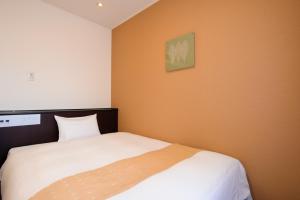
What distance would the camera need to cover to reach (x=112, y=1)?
2.04 meters

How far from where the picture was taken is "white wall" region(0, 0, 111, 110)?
5.86 feet

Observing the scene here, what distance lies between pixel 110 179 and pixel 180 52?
1449 millimetres

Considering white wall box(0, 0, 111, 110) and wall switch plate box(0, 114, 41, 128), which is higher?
white wall box(0, 0, 111, 110)

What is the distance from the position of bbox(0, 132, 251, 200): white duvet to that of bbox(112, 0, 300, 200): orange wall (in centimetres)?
24

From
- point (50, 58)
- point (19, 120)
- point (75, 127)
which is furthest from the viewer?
point (50, 58)

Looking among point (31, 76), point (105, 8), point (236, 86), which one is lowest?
point (236, 86)

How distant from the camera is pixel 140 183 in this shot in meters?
0.87

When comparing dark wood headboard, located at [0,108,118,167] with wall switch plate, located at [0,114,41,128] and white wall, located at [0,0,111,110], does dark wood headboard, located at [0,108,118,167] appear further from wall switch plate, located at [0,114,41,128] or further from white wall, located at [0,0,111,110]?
white wall, located at [0,0,111,110]

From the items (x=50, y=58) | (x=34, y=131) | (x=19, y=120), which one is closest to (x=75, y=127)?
(x=34, y=131)

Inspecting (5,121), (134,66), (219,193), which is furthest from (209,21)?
(5,121)

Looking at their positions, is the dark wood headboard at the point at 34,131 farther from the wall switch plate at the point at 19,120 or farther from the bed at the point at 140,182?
the bed at the point at 140,182

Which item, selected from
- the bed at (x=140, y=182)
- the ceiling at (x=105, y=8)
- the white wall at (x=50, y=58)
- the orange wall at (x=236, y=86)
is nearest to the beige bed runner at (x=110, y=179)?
the bed at (x=140, y=182)

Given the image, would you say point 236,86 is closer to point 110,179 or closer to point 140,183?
point 140,183

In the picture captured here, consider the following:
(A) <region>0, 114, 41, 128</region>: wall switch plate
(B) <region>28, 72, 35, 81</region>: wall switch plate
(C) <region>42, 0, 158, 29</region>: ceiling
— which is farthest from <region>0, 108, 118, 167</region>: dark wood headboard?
(C) <region>42, 0, 158, 29</region>: ceiling
